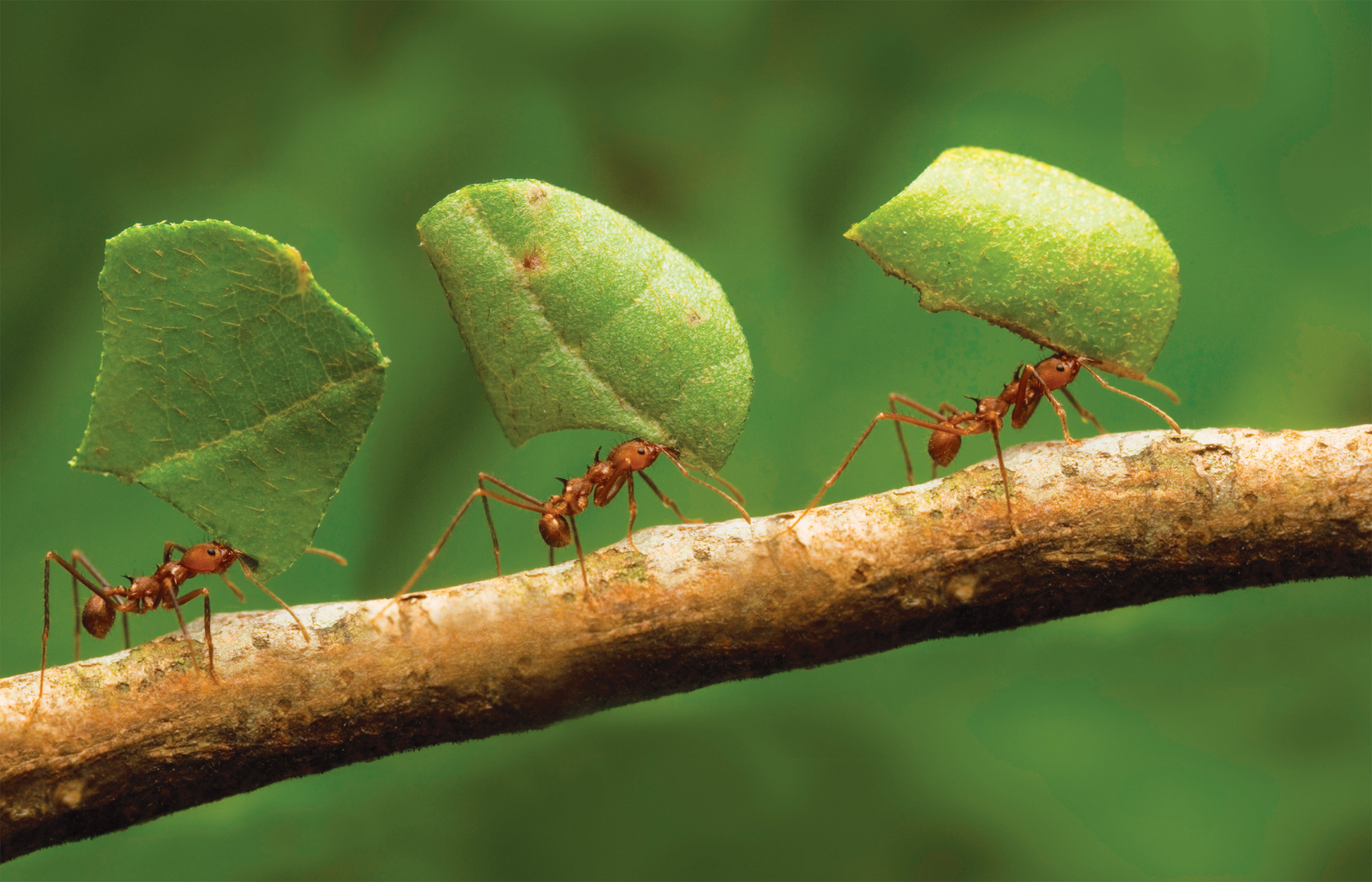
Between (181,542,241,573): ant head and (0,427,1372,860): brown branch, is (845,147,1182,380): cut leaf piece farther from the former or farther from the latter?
(181,542,241,573): ant head

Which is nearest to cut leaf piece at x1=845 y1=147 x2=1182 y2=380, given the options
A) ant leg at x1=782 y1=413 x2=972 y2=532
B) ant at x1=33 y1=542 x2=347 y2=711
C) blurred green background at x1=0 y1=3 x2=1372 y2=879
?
ant leg at x1=782 y1=413 x2=972 y2=532

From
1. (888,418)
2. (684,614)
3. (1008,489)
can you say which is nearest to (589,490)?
(684,614)

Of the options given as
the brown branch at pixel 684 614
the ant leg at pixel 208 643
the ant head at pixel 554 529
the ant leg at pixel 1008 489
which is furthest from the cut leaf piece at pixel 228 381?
the ant leg at pixel 1008 489

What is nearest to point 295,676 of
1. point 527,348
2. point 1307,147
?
point 527,348

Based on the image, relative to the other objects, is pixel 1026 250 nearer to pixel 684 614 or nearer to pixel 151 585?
pixel 684 614

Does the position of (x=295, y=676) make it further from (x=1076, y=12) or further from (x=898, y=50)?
(x=1076, y=12)
